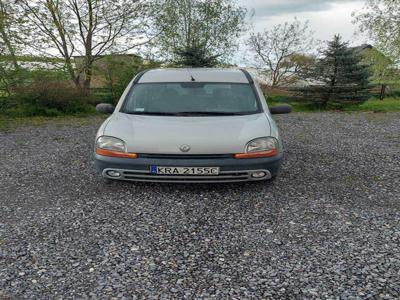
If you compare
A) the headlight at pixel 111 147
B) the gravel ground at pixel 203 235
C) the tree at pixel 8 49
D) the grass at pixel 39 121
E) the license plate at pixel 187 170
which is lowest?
the gravel ground at pixel 203 235

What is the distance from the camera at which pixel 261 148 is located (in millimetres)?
3811

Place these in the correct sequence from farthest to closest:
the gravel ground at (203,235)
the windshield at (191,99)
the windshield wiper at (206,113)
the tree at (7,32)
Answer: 1. the tree at (7,32)
2. the windshield at (191,99)
3. the windshield wiper at (206,113)
4. the gravel ground at (203,235)

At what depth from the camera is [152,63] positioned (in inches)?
545

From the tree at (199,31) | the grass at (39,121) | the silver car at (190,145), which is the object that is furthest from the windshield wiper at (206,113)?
the tree at (199,31)

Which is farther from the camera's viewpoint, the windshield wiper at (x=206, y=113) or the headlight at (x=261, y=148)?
the windshield wiper at (x=206, y=113)

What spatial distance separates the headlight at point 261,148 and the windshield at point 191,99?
0.70 m

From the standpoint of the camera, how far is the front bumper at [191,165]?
3.70 m

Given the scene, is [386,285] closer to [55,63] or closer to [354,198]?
[354,198]

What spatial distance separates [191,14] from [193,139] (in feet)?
45.9

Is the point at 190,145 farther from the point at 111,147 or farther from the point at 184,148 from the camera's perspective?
the point at 111,147

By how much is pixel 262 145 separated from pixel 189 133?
2.85ft

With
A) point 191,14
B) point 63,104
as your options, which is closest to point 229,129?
point 63,104

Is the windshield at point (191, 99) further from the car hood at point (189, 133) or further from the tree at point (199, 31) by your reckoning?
the tree at point (199, 31)

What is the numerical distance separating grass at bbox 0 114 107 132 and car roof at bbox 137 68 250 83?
18.3 feet
